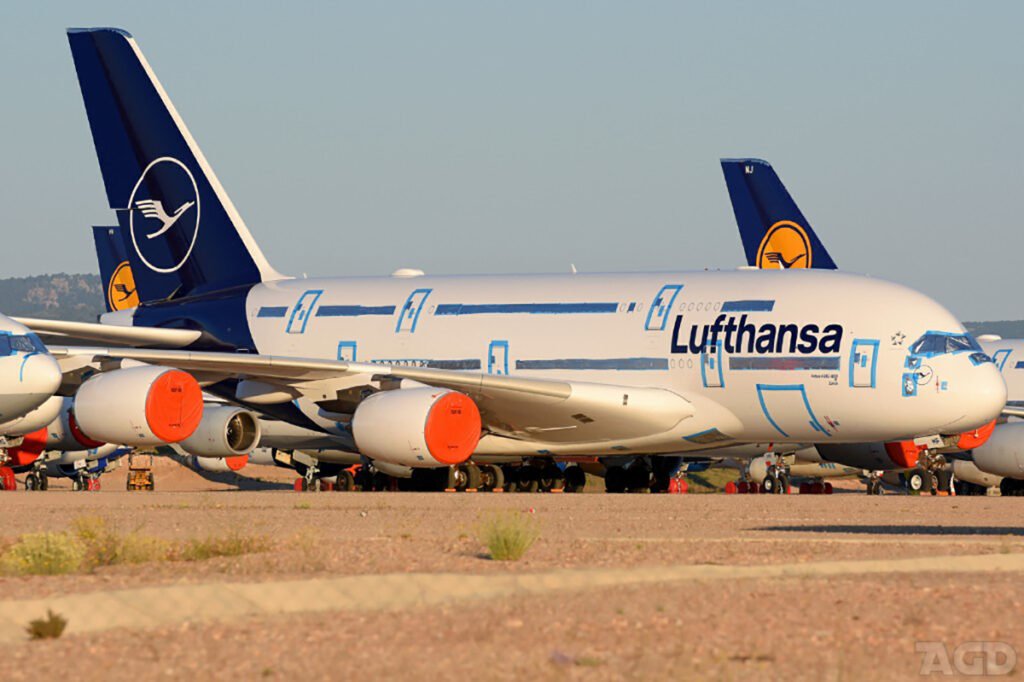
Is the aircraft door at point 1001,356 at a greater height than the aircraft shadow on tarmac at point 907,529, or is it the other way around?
the aircraft door at point 1001,356

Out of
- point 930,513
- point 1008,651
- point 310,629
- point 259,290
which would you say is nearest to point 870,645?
point 1008,651

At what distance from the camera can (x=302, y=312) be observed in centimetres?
3584

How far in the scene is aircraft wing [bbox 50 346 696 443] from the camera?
3040 cm

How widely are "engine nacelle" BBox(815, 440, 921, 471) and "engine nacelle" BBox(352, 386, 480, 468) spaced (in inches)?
375

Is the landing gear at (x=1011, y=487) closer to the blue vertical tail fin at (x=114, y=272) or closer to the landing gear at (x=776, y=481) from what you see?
the landing gear at (x=776, y=481)

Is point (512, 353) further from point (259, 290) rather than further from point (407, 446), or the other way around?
point (259, 290)

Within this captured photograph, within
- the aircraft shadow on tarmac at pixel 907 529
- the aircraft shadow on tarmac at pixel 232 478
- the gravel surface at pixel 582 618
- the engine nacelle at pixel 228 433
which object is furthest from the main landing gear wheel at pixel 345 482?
the aircraft shadow on tarmac at pixel 232 478

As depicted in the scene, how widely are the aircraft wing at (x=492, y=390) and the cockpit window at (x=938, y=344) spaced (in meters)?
4.26

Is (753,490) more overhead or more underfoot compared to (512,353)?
more underfoot

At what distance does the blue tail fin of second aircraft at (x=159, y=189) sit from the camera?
Answer: 37.5 metres

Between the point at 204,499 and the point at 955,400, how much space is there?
12941mm

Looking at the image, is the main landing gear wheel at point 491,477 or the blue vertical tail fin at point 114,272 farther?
the blue vertical tail fin at point 114,272

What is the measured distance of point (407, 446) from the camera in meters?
29.4

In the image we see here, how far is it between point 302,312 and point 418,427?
7.39 m
